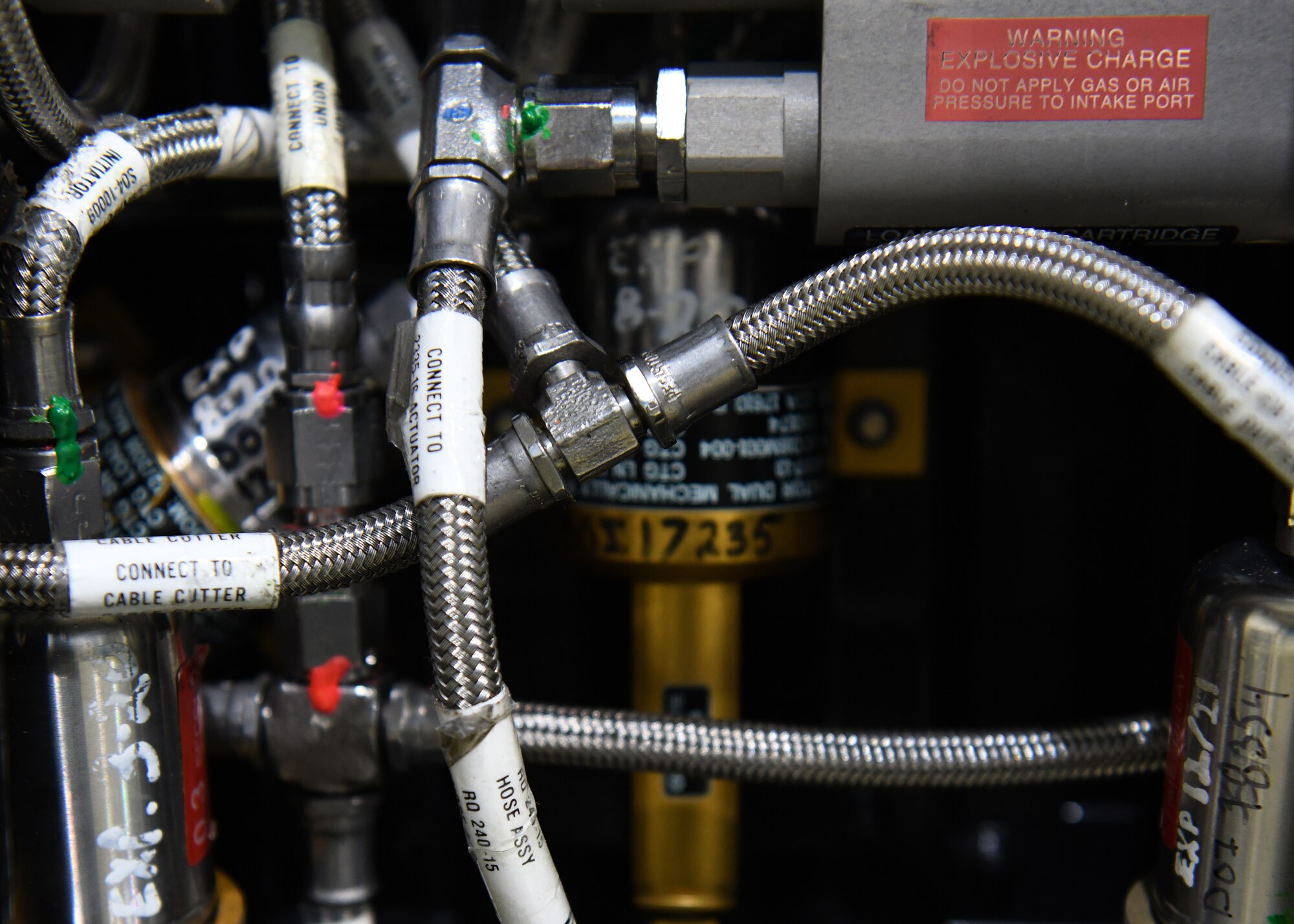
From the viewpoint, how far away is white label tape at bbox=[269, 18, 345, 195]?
572 mm

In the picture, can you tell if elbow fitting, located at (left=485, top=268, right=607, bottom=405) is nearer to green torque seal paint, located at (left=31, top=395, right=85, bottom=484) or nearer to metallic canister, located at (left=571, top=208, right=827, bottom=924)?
metallic canister, located at (left=571, top=208, right=827, bottom=924)

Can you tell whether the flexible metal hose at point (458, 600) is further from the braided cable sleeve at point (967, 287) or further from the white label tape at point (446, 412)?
the braided cable sleeve at point (967, 287)

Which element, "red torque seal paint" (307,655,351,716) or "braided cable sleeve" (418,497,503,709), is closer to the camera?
"braided cable sleeve" (418,497,503,709)

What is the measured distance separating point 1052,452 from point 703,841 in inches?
14.3

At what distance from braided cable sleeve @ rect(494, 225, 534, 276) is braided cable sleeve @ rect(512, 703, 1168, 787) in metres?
0.24

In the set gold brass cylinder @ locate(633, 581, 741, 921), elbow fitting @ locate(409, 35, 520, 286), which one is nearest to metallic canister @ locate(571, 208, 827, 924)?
gold brass cylinder @ locate(633, 581, 741, 921)

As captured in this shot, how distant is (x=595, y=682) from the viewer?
2.68 ft

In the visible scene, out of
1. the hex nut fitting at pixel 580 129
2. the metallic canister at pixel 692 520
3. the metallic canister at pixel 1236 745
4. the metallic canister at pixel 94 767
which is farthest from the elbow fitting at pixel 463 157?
the metallic canister at pixel 1236 745

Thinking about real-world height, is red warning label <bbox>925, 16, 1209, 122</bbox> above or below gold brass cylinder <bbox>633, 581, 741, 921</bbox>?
above

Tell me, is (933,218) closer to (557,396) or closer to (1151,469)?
(557,396)

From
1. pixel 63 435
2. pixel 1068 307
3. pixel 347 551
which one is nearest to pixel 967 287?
pixel 1068 307

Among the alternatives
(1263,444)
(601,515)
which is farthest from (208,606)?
(1263,444)

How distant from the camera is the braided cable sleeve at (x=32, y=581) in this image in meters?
0.47

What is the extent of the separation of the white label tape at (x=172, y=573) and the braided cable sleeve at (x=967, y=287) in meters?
0.24
